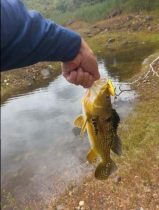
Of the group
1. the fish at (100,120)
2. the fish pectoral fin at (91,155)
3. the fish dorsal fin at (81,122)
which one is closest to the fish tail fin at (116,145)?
the fish at (100,120)

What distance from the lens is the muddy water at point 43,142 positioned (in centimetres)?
1166

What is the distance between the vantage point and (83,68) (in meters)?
2.40

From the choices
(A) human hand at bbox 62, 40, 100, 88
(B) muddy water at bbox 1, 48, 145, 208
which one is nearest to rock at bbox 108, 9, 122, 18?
(B) muddy water at bbox 1, 48, 145, 208

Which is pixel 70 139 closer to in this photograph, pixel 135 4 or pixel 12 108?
pixel 12 108

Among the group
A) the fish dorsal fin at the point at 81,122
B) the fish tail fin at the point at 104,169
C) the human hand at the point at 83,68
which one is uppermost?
the human hand at the point at 83,68

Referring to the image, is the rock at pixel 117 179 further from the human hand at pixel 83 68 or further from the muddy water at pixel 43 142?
the human hand at pixel 83 68

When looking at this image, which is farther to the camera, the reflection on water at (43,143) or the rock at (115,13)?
the rock at (115,13)

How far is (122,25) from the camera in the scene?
147 feet

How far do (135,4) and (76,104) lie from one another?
32097mm

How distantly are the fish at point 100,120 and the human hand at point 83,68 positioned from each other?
6.2 inches

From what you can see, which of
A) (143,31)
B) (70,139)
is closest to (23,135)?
(70,139)

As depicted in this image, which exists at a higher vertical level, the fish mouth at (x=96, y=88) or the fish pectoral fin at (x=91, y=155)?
the fish mouth at (x=96, y=88)

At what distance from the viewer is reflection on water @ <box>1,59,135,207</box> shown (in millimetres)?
11734

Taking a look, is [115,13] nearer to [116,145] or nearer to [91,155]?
[91,155]
